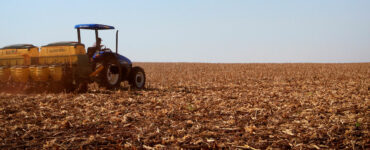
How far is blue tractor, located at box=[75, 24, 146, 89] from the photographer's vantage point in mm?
13062

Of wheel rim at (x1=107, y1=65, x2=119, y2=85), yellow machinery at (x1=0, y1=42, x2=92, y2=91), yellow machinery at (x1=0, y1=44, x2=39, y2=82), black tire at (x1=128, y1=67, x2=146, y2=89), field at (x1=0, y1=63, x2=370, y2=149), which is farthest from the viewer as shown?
black tire at (x1=128, y1=67, x2=146, y2=89)

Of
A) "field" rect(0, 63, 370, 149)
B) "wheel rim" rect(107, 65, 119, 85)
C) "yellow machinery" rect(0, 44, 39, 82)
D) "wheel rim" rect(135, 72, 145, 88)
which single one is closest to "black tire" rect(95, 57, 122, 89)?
"wheel rim" rect(107, 65, 119, 85)

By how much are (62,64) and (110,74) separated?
215 cm

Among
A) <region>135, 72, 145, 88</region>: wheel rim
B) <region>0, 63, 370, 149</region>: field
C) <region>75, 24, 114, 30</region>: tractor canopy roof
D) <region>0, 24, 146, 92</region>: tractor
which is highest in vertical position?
<region>75, 24, 114, 30</region>: tractor canopy roof

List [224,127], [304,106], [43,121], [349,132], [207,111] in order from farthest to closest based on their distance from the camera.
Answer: [304,106] < [207,111] < [43,121] < [224,127] < [349,132]

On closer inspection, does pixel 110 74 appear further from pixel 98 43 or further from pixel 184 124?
pixel 184 124

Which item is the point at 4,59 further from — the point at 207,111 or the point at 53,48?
the point at 207,111

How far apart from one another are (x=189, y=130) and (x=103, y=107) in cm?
351

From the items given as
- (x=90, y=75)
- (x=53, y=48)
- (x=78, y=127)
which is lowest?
(x=78, y=127)

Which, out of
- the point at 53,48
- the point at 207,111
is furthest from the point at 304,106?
the point at 53,48

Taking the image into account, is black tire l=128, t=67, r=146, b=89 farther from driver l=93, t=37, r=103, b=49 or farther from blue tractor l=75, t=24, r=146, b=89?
driver l=93, t=37, r=103, b=49

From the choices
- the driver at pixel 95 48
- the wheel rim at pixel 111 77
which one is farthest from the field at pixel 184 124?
the driver at pixel 95 48

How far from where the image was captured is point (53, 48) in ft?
41.9

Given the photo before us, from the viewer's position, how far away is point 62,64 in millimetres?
A: 12227
